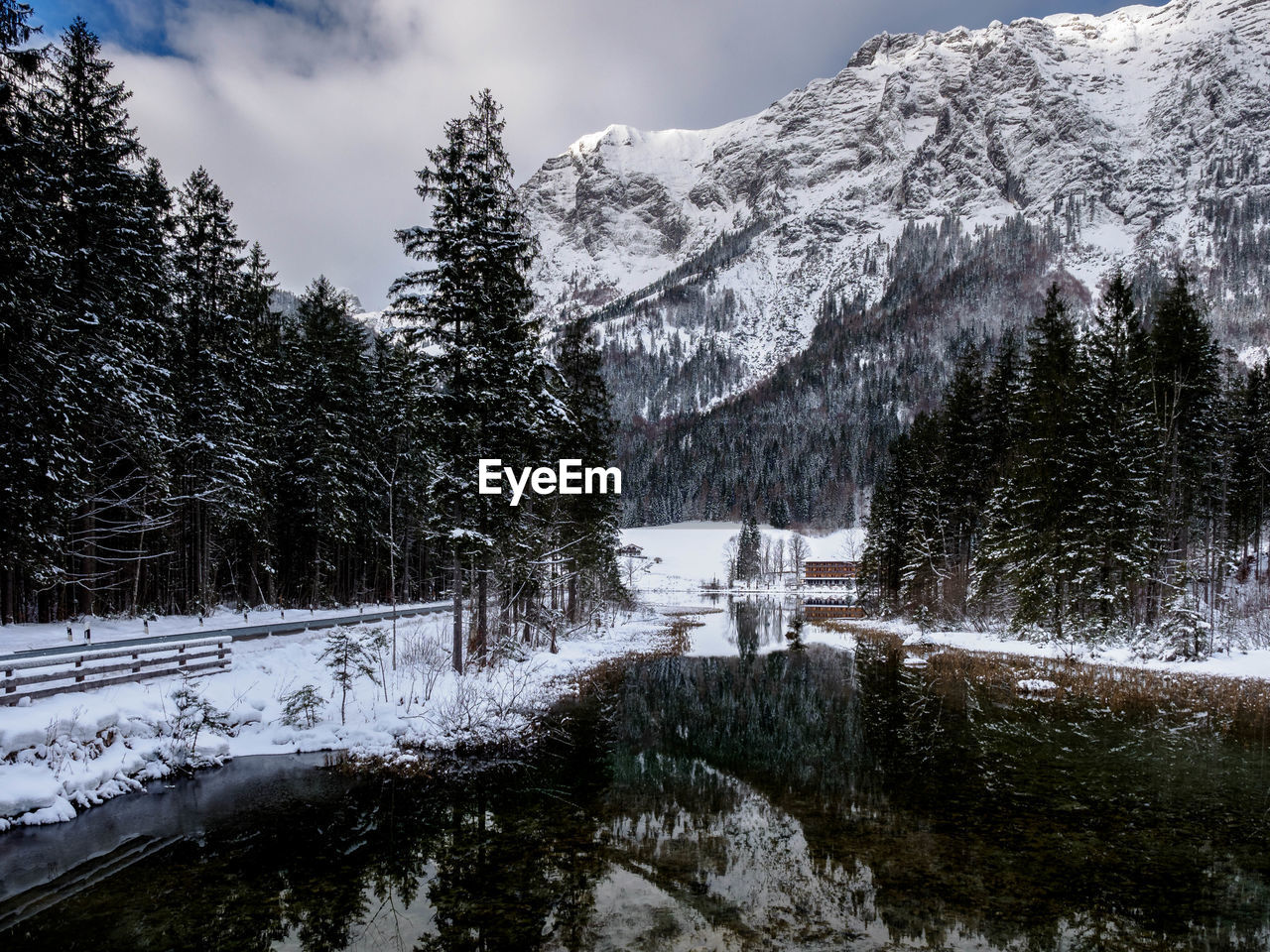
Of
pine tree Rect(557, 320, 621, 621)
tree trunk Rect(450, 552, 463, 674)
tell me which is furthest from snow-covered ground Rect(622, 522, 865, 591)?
tree trunk Rect(450, 552, 463, 674)

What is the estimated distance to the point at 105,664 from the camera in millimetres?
13586

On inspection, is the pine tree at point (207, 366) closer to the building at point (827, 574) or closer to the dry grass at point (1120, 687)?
the dry grass at point (1120, 687)

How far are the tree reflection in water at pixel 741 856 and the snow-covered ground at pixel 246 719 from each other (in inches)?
88.0

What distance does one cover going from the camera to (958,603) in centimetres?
3831

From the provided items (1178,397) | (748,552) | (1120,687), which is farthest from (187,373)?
(748,552)

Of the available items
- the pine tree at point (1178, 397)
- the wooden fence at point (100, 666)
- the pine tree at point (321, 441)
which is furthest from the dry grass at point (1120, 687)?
the pine tree at point (321, 441)

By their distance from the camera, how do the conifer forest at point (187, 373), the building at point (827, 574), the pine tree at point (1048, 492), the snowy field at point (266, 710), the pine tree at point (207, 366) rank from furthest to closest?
the building at point (827, 574)
the pine tree at point (1048, 492)
the pine tree at point (207, 366)
the conifer forest at point (187, 373)
the snowy field at point (266, 710)

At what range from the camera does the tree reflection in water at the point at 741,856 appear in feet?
22.4

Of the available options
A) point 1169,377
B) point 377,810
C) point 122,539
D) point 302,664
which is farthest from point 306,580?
point 1169,377

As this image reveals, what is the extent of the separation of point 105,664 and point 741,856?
525 inches

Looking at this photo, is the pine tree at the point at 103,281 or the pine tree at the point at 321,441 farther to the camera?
the pine tree at the point at 321,441

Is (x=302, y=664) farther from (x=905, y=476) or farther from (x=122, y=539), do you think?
(x=905, y=476)

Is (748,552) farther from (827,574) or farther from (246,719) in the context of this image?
(246,719)

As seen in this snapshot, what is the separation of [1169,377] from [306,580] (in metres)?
42.6
